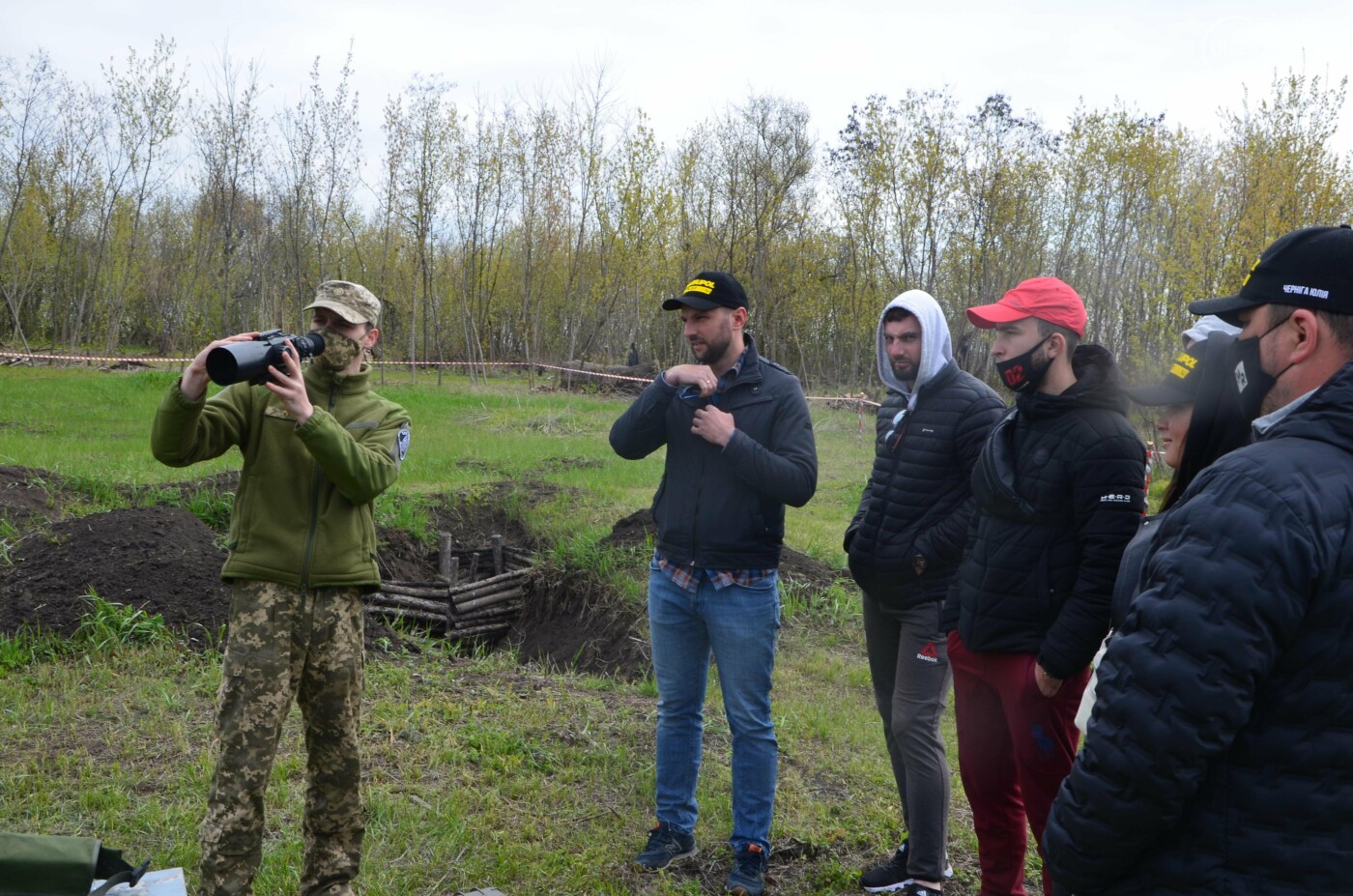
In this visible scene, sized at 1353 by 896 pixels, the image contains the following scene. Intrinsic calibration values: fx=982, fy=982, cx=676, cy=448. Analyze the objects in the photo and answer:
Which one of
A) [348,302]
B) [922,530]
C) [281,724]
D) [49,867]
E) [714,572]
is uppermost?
[348,302]

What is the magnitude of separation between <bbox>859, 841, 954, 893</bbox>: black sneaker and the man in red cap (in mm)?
683

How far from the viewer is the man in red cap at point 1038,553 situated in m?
2.80

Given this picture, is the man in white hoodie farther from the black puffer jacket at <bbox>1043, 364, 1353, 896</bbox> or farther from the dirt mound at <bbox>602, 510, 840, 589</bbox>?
the dirt mound at <bbox>602, 510, 840, 589</bbox>

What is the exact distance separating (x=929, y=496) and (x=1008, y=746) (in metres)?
0.88

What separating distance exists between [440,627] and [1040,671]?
5.47 m

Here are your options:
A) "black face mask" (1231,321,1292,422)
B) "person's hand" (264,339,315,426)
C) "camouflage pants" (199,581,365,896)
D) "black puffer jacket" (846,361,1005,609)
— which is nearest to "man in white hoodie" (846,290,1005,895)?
"black puffer jacket" (846,361,1005,609)

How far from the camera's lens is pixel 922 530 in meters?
3.53

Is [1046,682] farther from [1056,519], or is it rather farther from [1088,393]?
[1088,393]

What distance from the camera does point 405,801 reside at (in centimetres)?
410

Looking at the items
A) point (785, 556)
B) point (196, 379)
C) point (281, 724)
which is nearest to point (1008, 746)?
point (281, 724)

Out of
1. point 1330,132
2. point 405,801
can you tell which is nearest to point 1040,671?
point 405,801

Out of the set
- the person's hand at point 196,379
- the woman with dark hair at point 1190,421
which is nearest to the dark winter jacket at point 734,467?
the woman with dark hair at point 1190,421

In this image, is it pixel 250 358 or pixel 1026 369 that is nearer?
pixel 250 358

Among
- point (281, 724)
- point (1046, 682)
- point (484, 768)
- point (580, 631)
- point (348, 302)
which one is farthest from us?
point (580, 631)
